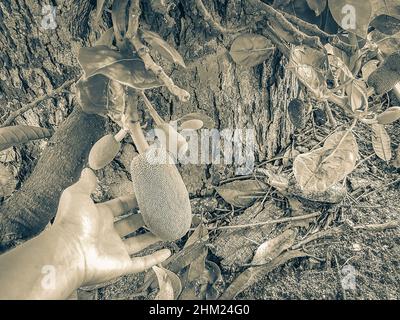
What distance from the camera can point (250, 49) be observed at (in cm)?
89

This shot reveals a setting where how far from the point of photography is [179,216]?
2.56ft

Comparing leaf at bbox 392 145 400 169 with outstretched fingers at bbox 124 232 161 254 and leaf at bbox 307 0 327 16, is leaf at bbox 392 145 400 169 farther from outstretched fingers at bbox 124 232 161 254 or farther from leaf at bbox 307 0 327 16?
outstretched fingers at bbox 124 232 161 254

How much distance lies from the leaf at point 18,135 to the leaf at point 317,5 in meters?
0.54

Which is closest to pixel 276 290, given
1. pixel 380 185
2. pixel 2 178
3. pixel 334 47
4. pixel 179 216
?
pixel 179 216

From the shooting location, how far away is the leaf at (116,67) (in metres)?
0.73

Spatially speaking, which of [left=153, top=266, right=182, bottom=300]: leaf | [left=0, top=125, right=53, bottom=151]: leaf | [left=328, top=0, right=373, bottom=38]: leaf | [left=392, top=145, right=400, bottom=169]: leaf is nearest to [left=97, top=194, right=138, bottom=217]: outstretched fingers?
[left=153, top=266, right=182, bottom=300]: leaf

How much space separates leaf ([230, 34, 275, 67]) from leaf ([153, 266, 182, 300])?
40 cm

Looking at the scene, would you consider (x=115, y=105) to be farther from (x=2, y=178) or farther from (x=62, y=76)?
(x=2, y=178)

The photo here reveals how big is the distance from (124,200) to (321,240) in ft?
1.30

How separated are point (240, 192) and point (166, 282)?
0.91 ft

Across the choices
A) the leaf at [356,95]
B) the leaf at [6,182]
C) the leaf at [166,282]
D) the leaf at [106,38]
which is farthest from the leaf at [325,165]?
the leaf at [6,182]

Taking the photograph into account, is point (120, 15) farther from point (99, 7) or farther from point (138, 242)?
point (138, 242)

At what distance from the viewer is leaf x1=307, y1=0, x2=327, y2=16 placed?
86 cm

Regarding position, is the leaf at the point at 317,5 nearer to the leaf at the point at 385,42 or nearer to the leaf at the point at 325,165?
the leaf at the point at 385,42
